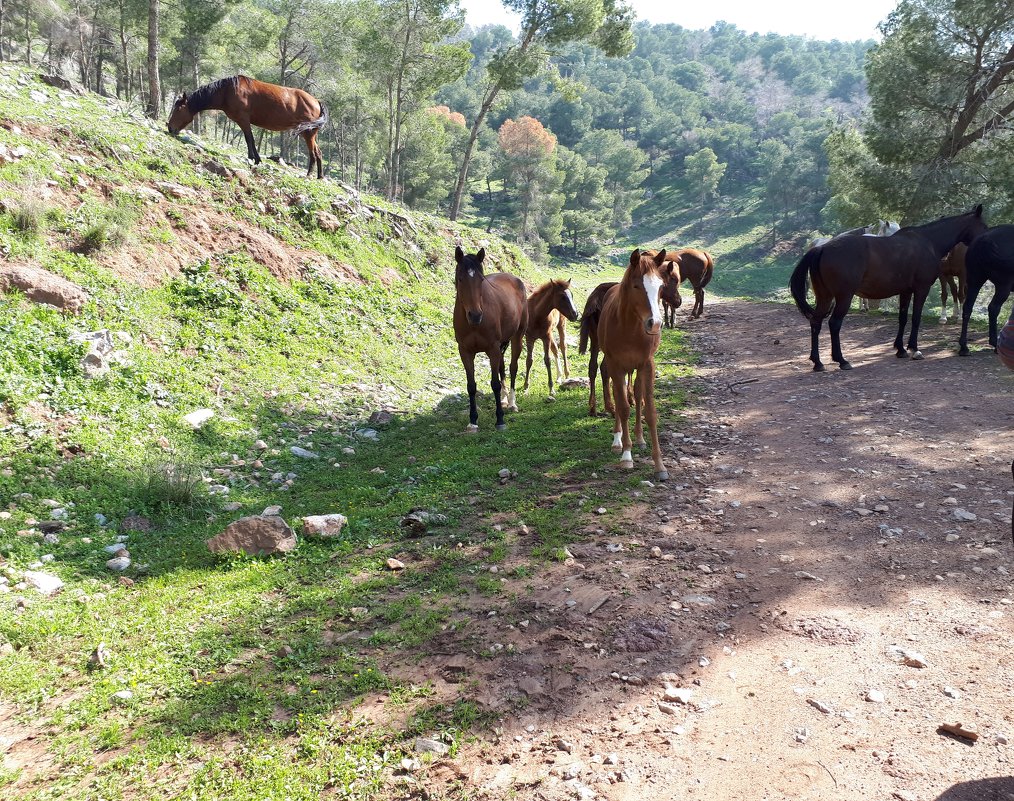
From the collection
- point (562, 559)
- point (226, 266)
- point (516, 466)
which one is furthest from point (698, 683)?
point (226, 266)

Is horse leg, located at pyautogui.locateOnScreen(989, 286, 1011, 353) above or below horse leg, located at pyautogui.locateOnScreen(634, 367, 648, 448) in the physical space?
above

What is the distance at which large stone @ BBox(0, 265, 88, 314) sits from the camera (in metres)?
7.00

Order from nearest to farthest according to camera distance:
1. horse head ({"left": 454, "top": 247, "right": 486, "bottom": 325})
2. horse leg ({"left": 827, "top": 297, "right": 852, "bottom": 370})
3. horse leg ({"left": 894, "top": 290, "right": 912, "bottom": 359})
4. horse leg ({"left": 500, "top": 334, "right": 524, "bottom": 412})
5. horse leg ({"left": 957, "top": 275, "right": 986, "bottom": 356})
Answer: horse head ({"left": 454, "top": 247, "right": 486, "bottom": 325}), horse leg ({"left": 500, "top": 334, "right": 524, "bottom": 412}), horse leg ({"left": 827, "top": 297, "right": 852, "bottom": 370}), horse leg ({"left": 957, "top": 275, "right": 986, "bottom": 356}), horse leg ({"left": 894, "top": 290, "right": 912, "bottom": 359})

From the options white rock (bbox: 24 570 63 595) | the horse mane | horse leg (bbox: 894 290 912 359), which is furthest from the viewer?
the horse mane

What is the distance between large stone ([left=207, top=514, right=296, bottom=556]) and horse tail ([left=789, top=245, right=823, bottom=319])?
988 cm

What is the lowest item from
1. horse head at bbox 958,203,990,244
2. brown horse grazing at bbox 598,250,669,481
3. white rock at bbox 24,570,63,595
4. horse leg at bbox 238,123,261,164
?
white rock at bbox 24,570,63,595

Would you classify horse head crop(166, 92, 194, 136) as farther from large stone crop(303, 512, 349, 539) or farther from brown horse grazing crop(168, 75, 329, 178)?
large stone crop(303, 512, 349, 539)

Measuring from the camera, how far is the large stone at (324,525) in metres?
5.18

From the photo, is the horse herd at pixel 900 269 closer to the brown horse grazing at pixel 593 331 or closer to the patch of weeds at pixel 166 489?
the brown horse grazing at pixel 593 331

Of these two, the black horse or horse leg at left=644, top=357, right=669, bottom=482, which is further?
the black horse

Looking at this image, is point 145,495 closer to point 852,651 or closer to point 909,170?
point 852,651

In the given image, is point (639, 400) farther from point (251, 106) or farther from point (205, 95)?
point (205, 95)

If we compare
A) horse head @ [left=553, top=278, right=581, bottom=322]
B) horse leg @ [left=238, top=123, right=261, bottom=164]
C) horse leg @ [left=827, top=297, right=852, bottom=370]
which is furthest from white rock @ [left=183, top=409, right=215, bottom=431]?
horse leg @ [left=827, top=297, right=852, bottom=370]

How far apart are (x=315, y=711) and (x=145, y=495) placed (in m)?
3.63
